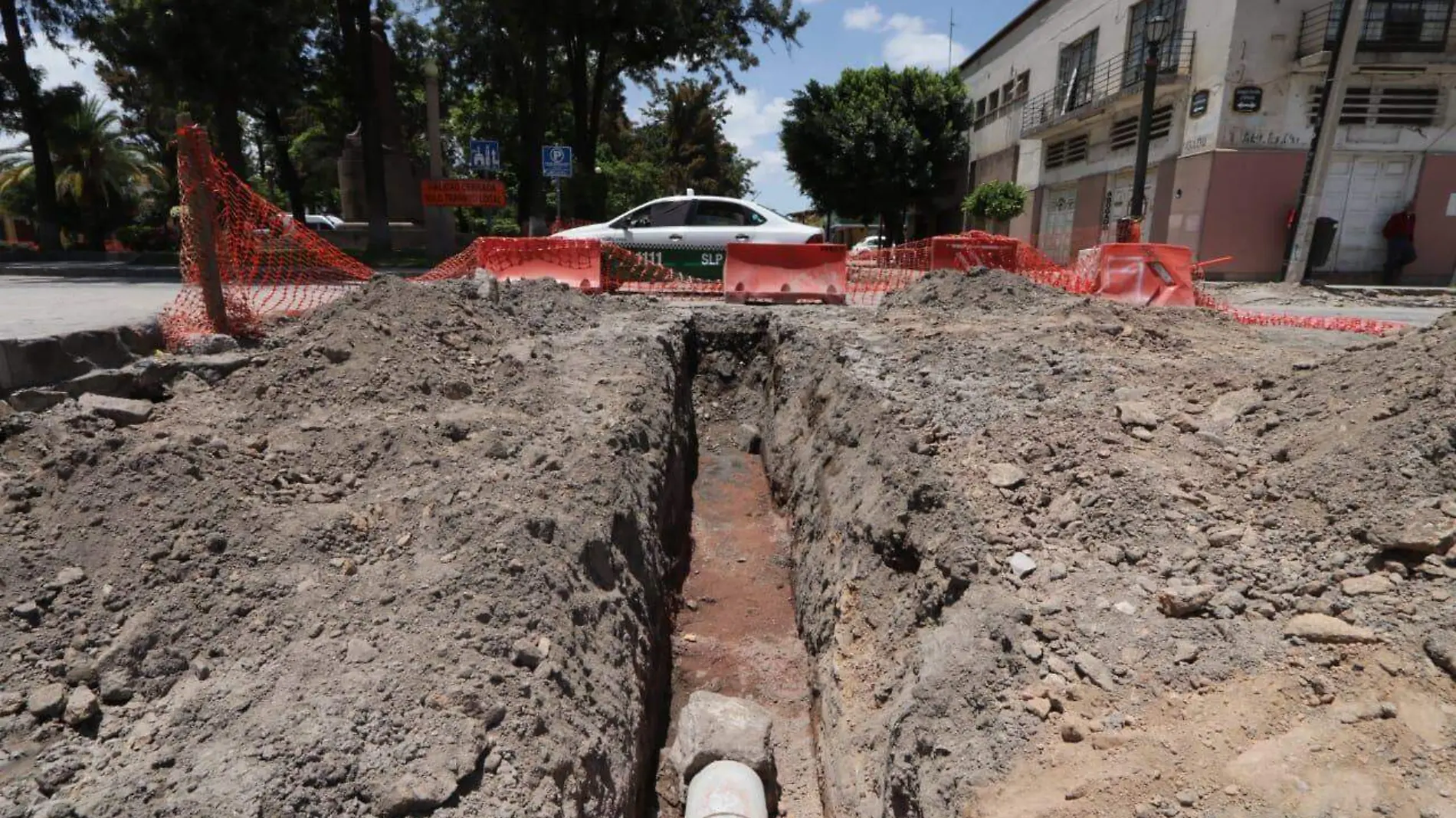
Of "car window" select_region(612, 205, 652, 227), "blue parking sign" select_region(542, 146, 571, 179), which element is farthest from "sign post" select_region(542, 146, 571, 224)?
"car window" select_region(612, 205, 652, 227)

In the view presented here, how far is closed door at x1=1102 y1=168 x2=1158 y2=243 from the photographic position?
19531mm

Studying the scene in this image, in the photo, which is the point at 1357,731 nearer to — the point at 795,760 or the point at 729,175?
the point at 795,760

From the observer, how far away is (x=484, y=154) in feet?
46.4

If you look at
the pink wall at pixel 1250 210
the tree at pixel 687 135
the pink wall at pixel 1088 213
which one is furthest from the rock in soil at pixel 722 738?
the tree at pixel 687 135

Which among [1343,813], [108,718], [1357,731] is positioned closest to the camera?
[1343,813]

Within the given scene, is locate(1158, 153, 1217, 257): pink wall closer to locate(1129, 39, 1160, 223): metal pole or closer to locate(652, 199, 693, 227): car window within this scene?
locate(1129, 39, 1160, 223): metal pole

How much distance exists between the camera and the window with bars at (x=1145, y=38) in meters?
18.3

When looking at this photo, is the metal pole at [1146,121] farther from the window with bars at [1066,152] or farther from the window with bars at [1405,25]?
the window with bars at [1066,152]

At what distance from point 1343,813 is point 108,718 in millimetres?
4009

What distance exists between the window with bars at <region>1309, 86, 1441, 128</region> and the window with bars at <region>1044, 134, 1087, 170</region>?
717 centimetres

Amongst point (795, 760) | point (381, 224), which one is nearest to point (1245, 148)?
point (795, 760)

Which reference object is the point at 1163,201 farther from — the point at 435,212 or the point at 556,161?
the point at 435,212

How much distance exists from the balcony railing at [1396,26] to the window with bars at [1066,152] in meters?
7.28

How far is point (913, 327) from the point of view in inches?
306
